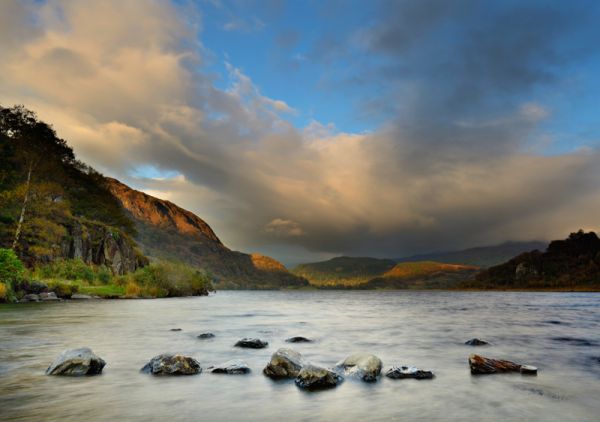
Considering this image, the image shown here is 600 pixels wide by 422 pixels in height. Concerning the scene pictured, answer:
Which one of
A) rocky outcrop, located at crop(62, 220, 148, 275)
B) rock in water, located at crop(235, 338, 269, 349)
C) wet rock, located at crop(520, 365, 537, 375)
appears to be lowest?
rock in water, located at crop(235, 338, 269, 349)

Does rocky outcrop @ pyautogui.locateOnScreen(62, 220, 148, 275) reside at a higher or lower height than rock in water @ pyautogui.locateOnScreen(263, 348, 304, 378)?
higher

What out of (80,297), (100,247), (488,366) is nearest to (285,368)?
(488,366)

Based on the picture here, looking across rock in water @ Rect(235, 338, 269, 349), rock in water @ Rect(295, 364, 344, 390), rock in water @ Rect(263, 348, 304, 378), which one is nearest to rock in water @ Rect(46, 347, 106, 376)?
rock in water @ Rect(263, 348, 304, 378)

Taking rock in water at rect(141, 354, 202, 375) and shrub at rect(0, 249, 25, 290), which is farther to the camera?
shrub at rect(0, 249, 25, 290)

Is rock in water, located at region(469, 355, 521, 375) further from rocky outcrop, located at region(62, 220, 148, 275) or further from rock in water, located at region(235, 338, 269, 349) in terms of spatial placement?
rocky outcrop, located at region(62, 220, 148, 275)

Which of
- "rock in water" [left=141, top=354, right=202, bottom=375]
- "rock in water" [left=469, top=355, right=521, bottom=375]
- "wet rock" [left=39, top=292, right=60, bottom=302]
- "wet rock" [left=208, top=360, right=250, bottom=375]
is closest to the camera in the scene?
"rock in water" [left=141, top=354, right=202, bottom=375]

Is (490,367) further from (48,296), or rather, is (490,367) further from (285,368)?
(48,296)

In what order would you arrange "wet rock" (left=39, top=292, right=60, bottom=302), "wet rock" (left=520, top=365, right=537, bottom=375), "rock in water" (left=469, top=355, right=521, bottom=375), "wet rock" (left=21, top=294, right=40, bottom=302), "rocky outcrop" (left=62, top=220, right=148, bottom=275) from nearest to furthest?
1. "rock in water" (left=469, top=355, right=521, bottom=375)
2. "wet rock" (left=520, top=365, right=537, bottom=375)
3. "wet rock" (left=21, top=294, right=40, bottom=302)
4. "wet rock" (left=39, top=292, right=60, bottom=302)
5. "rocky outcrop" (left=62, top=220, right=148, bottom=275)

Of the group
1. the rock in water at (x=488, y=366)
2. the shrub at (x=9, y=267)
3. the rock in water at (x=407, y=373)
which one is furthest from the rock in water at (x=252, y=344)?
the shrub at (x=9, y=267)

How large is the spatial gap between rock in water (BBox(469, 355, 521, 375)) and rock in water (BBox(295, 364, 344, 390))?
5.11 metres

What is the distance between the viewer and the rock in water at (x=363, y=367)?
1223 cm

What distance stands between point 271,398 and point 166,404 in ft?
8.31

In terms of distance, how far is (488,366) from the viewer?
13.5 metres

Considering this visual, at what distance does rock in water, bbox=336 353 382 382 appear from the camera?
12234 mm
